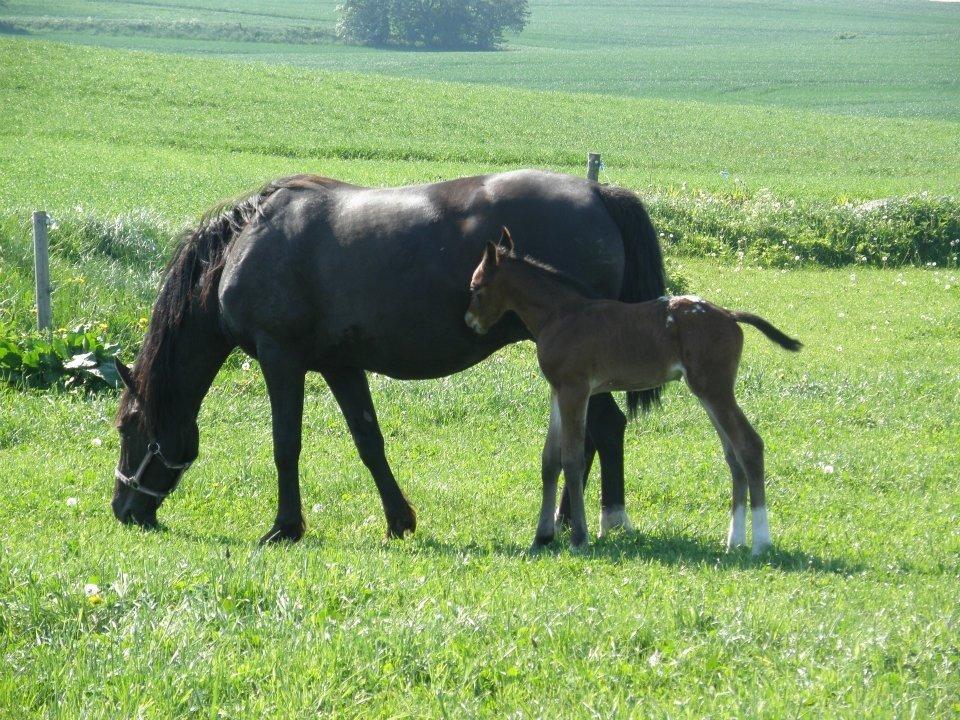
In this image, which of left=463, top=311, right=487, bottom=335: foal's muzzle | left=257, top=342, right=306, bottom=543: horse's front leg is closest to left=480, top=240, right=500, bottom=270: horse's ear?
left=463, top=311, right=487, bottom=335: foal's muzzle

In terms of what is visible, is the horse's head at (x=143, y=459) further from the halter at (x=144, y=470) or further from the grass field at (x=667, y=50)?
the grass field at (x=667, y=50)

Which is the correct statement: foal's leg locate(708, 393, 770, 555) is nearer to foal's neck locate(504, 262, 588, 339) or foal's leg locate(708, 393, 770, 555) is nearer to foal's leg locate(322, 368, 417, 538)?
foal's neck locate(504, 262, 588, 339)

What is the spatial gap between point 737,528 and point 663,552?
1.38ft

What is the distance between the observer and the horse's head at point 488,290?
6207mm

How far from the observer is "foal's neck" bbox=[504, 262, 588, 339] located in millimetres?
6277

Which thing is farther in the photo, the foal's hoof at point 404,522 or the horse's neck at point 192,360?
the horse's neck at point 192,360

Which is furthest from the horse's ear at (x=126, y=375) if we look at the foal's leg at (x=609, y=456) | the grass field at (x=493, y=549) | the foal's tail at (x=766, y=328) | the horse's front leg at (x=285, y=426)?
the foal's tail at (x=766, y=328)

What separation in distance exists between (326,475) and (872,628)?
4.53 metres

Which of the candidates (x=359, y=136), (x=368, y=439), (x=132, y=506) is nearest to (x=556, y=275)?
(x=368, y=439)

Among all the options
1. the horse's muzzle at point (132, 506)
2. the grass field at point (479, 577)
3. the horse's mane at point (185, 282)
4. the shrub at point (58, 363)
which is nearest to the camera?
the grass field at point (479, 577)

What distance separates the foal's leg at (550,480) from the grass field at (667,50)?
55292mm

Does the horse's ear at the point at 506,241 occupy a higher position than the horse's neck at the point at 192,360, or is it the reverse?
the horse's ear at the point at 506,241

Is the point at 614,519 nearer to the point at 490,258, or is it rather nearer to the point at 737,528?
the point at 737,528

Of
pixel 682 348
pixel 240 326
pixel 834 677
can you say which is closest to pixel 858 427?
pixel 682 348
